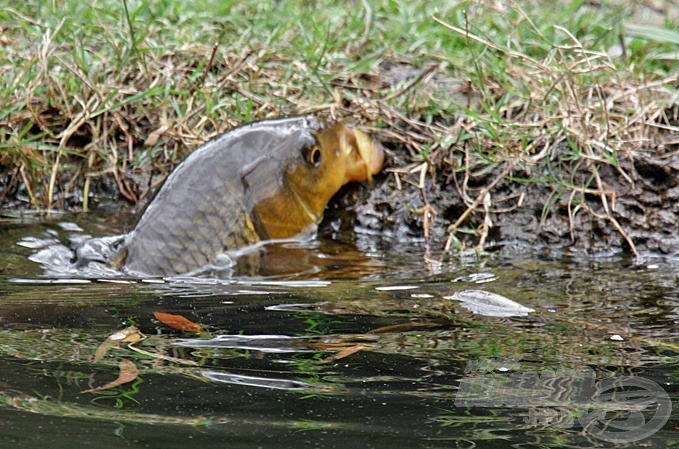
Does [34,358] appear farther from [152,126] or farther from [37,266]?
[152,126]

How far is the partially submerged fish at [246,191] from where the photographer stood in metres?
3.27

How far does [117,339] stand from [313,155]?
1628 millimetres

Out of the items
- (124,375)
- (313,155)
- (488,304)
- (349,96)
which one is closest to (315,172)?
(313,155)

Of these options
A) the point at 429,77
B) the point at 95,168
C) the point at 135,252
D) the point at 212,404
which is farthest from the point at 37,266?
the point at 429,77

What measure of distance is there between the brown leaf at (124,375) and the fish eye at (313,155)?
177 centimetres

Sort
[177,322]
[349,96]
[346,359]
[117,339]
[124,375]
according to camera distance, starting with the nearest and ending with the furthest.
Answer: [124,375] → [346,359] → [117,339] → [177,322] → [349,96]

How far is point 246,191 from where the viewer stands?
3.56 metres

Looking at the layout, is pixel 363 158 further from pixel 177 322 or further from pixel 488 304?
pixel 177 322

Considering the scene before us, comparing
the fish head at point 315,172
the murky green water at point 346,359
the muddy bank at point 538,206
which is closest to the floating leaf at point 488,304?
the murky green water at point 346,359

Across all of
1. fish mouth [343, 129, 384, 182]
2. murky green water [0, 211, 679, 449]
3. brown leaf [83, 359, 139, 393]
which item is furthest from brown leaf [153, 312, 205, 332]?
fish mouth [343, 129, 384, 182]

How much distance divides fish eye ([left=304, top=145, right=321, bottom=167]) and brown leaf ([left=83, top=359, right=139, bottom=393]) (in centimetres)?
177

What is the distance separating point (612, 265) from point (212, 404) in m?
1.96

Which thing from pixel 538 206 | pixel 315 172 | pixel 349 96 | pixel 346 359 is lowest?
pixel 346 359

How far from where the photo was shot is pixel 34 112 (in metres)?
3.99
